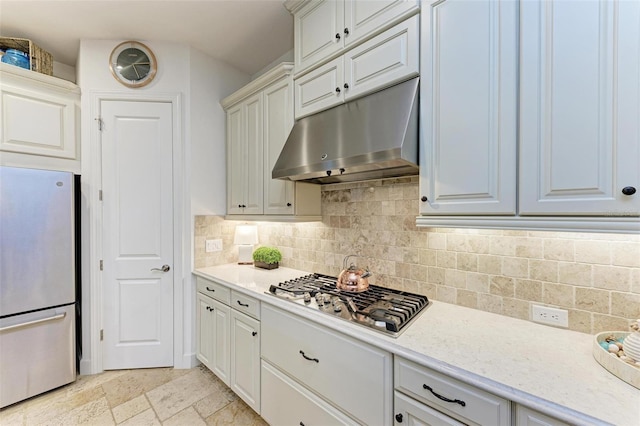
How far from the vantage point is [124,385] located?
2314mm

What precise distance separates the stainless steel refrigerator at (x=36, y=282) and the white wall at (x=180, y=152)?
0.55 ft

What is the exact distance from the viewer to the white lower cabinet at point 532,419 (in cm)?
82

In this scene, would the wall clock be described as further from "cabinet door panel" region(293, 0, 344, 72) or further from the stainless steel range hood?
the stainless steel range hood

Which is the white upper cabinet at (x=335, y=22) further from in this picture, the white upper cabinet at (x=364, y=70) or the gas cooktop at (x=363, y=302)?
the gas cooktop at (x=363, y=302)

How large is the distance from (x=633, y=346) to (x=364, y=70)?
1618 millimetres

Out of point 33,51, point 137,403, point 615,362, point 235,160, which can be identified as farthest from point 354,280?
point 33,51

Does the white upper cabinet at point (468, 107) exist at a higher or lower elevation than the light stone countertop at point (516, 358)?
higher

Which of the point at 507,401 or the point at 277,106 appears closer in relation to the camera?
the point at 507,401

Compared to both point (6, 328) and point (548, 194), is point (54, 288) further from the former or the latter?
point (548, 194)

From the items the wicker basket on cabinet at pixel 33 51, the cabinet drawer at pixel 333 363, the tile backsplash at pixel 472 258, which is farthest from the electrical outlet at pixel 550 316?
the wicker basket on cabinet at pixel 33 51

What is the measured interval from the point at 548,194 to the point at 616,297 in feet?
1.87

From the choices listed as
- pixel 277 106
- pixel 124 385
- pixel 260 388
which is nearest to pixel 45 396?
pixel 124 385

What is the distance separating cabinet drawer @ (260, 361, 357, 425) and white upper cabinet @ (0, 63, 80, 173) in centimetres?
244

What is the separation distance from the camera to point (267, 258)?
2541mm
